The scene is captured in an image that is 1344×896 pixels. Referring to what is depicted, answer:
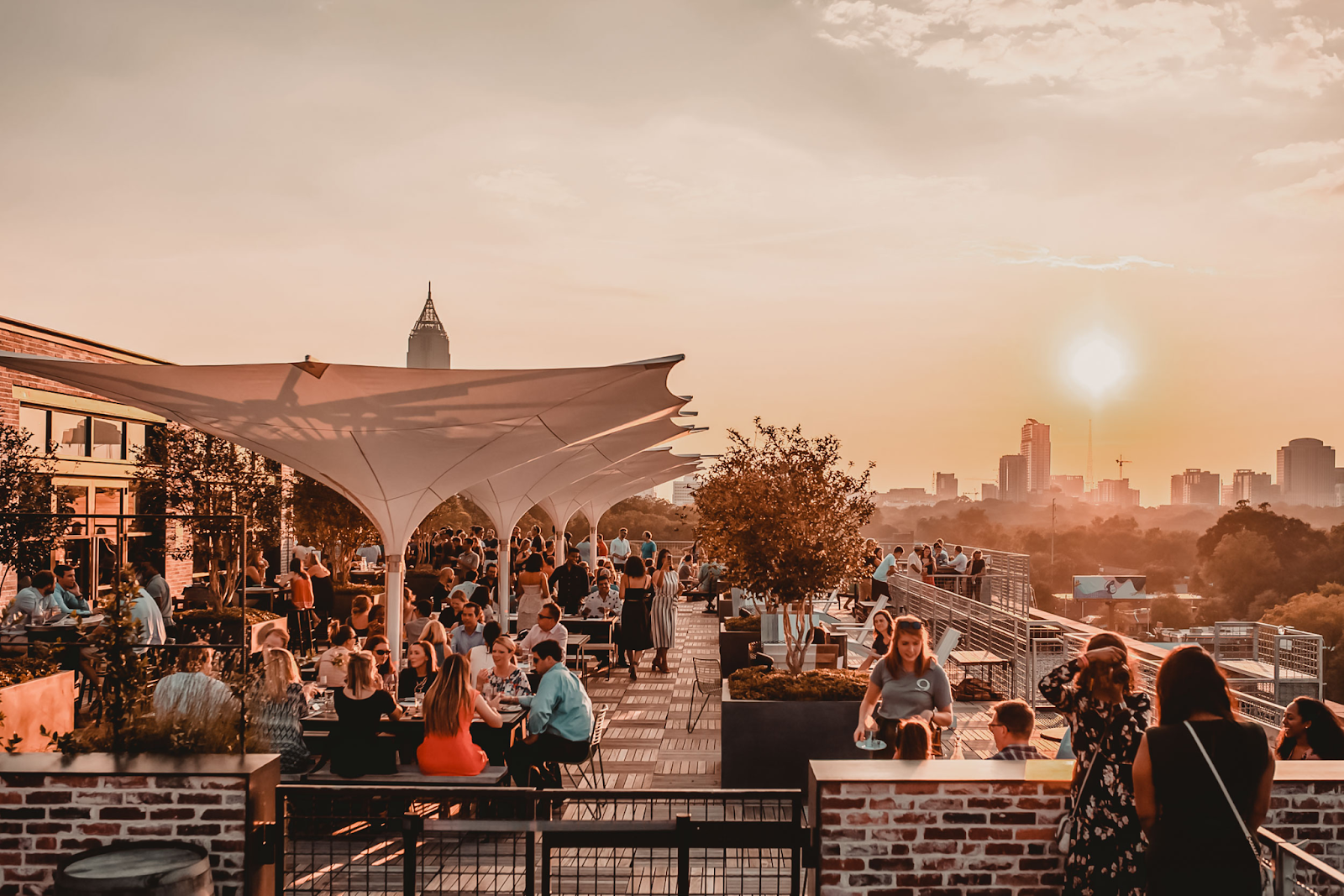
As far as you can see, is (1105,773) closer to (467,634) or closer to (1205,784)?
(1205,784)

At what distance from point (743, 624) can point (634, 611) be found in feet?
5.01

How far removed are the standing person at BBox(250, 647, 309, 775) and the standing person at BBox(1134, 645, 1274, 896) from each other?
5.38 m

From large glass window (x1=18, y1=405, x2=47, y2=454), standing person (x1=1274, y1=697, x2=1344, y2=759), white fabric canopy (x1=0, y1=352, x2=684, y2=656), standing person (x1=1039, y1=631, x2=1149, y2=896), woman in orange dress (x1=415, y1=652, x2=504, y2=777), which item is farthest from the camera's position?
large glass window (x1=18, y1=405, x2=47, y2=454)

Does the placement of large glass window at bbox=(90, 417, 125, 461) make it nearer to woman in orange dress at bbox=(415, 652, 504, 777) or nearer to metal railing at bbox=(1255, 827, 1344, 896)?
woman in orange dress at bbox=(415, 652, 504, 777)

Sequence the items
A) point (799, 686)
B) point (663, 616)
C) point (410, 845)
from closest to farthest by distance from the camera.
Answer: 1. point (410, 845)
2. point (799, 686)
3. point (663, 616)

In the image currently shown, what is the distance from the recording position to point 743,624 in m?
13.2

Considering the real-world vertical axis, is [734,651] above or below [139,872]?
below

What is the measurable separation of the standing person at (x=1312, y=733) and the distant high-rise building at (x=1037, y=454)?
166 metres

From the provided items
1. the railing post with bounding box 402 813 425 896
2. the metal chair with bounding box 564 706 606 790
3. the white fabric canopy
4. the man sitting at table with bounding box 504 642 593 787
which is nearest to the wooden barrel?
the railing post with bounding box 402 813 425 896

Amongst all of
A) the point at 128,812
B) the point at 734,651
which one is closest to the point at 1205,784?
the point at 128,812

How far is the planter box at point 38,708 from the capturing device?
7.87 metres

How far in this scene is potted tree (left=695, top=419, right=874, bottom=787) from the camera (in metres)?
7.45

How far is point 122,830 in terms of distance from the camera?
4.34 metres

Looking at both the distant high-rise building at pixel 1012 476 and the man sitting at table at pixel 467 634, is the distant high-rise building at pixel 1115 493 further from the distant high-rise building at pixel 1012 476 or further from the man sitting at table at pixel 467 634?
the man sitting at table at pixel 467 634
